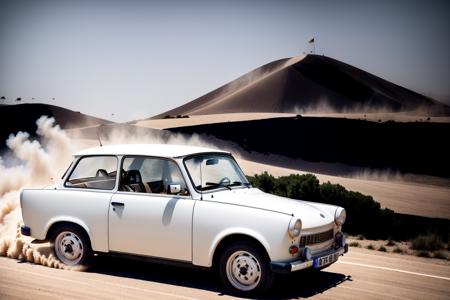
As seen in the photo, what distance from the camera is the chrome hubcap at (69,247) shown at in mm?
8547

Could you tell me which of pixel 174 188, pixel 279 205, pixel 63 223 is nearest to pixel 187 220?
pixel 174 188

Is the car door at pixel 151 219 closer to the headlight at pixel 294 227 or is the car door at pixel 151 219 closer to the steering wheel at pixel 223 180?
the steering wheel at pixel 223 180

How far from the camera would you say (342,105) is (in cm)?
18688

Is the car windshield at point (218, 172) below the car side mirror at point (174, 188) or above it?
above

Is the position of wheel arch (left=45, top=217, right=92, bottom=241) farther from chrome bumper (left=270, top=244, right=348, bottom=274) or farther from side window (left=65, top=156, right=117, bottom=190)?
chrome bumper (left=270, top=244, right=348, bottom=274)

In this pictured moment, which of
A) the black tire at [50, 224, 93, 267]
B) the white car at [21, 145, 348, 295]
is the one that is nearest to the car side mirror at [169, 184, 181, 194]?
the white car at [21, 145, 348, 295]

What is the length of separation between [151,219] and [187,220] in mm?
575

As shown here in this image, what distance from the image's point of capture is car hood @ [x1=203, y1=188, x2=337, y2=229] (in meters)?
7.28

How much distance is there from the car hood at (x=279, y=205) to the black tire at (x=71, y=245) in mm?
2153

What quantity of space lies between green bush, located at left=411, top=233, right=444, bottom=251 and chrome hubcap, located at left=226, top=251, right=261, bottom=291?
6841 millimetres

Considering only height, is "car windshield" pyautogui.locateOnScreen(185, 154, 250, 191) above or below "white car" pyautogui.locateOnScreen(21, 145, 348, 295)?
above

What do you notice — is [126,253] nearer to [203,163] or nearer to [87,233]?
[87,233]

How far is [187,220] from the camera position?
7.52 m

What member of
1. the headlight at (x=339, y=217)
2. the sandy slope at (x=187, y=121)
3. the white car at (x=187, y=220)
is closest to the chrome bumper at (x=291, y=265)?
the white car at (x=187, y=220)
